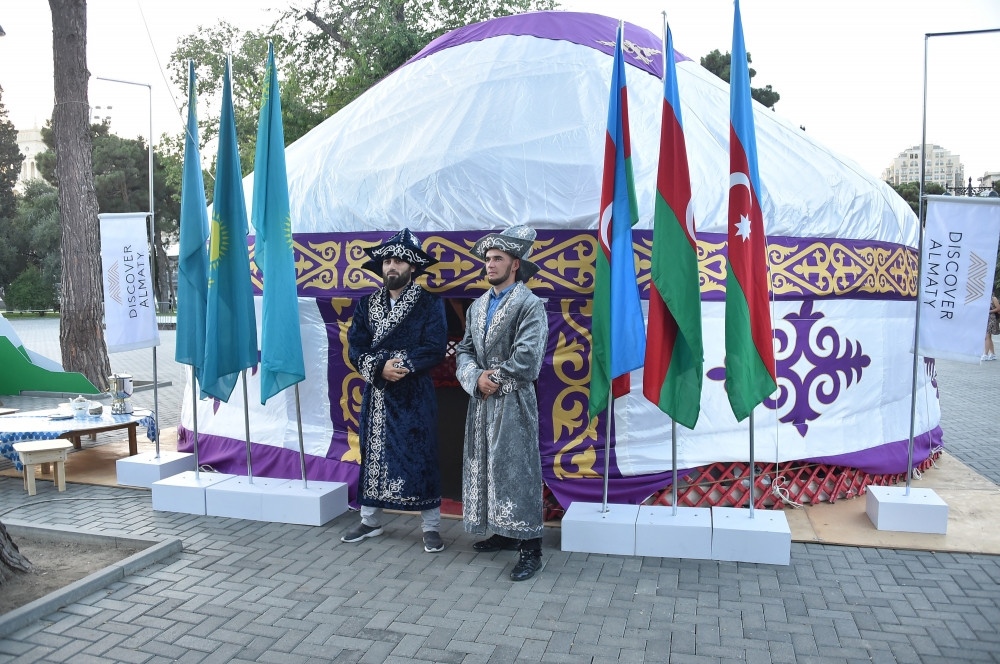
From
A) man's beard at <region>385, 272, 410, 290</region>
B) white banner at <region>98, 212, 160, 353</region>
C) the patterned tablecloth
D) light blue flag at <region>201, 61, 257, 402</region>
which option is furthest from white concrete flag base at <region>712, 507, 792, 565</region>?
the patterned tablecloth

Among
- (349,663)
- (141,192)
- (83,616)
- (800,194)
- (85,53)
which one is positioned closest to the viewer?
(349,663)

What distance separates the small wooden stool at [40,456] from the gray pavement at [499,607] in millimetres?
1102

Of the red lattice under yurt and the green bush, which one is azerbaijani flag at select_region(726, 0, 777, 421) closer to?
the red lattice under yurt

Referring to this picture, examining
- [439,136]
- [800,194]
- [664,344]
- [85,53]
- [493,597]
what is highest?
[85,53]

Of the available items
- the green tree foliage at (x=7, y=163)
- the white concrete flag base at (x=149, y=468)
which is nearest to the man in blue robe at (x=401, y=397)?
the white concrete flag base at (x=149, y=468)

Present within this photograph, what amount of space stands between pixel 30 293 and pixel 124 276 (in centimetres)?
2739

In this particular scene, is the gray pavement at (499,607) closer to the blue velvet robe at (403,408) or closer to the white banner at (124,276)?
the blue velvet robe at (403,408)

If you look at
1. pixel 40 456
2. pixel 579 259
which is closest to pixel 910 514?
pixel 579 259

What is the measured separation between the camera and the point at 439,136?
Result: 186 inches

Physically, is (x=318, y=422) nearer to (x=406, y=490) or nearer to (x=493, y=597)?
(x=406, y=490)

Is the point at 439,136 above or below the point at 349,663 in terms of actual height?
above

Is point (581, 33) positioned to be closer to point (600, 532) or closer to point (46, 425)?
point (600, 532)

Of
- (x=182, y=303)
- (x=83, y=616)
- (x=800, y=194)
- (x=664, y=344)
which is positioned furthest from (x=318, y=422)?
(x=800, y=194)

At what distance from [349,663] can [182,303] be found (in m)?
2.72
